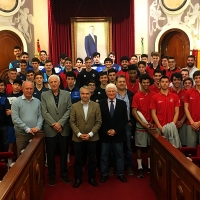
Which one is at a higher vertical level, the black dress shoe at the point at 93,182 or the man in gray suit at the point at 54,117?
the man in gray suit at the point at 54,117

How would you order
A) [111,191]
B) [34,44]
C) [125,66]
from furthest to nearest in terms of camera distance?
[34,44] < [125,66] < [111,191]

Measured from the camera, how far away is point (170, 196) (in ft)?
10.5

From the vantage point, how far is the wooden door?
29.6 ft

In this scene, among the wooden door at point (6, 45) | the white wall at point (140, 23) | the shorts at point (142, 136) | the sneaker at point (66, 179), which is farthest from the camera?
the white wall at point (140, 23)

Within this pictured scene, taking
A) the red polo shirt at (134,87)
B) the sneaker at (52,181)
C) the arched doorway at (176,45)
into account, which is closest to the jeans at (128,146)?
the red polo shirt at (134,87)

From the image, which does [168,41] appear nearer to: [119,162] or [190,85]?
[190,85]

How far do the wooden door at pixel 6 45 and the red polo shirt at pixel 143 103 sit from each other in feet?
18.9

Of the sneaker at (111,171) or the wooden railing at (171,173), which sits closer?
the wooden railing at (171,173)

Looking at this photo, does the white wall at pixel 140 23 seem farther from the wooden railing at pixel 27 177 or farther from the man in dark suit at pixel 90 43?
the wooden railing at pixel 27 177

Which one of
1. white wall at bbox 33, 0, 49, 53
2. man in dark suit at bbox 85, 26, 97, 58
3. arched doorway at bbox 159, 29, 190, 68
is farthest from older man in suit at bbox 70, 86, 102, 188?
arched doorway at bbox 159, 29, 190, 68

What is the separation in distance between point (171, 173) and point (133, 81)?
2.11m

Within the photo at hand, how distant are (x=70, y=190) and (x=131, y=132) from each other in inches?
50.6

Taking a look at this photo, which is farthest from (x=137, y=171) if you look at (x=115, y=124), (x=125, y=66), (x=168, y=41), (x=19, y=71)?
(x=168, y=41)

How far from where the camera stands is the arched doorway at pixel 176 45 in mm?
9438
